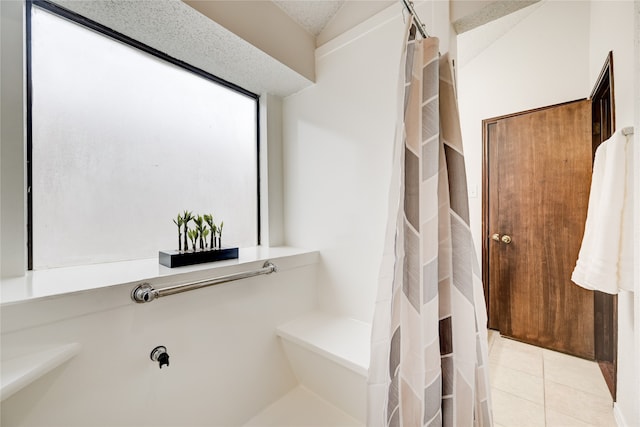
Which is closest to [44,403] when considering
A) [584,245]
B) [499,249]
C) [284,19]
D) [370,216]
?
[370,216]

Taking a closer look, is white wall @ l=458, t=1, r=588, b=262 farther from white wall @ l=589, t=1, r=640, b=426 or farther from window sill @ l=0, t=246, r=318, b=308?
window sill @ l=0, t=246, r=318, b=308

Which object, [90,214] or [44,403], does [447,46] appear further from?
[44,403]

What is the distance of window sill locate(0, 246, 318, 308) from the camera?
757 millimetres

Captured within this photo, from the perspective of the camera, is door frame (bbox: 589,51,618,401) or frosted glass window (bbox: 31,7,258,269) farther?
door frame (bbox: 589,51,618,401)

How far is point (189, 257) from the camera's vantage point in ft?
3.68

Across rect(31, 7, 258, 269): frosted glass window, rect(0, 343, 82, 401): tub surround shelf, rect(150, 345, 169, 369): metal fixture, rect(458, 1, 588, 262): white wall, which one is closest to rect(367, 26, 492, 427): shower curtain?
rect(150, 345, 169, 369): metal fixture

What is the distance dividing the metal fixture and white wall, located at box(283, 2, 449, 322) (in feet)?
2.85

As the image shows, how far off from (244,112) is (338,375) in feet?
5.47

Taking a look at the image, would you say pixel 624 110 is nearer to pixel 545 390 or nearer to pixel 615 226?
pixel 615 226

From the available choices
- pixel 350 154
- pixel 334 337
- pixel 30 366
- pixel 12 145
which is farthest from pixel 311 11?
pixel 30 366

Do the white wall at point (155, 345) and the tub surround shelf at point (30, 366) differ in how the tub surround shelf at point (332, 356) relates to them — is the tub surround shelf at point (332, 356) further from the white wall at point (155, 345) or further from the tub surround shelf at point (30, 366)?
the tub surround shelf at point (30, 366)

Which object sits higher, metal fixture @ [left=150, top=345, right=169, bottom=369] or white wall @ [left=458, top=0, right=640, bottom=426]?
white wall @ [left=458, top=0, right=640, bottom=426]

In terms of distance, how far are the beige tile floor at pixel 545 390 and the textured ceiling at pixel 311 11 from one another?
2.48 meters

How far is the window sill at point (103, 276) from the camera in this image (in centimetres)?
76
